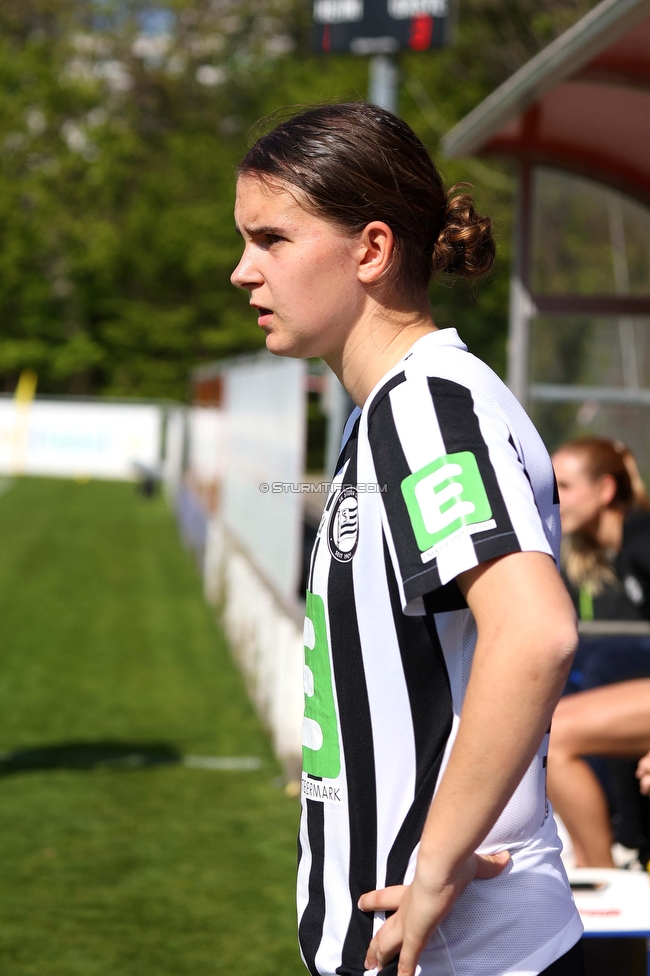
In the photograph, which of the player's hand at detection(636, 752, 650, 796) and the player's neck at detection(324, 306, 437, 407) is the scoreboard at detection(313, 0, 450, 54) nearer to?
the player's hand at detection(636, 752, 650, 796)

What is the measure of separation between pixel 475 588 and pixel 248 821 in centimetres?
426

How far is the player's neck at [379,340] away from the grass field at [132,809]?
280 centimetres

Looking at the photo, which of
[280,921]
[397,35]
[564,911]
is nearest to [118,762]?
[280,921]

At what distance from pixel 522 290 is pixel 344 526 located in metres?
4.53

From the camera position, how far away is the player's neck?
1.51 metres

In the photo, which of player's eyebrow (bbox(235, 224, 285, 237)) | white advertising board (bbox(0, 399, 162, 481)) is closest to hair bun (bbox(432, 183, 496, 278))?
player's eyebrow (bbox(235, 224, 285, 237))

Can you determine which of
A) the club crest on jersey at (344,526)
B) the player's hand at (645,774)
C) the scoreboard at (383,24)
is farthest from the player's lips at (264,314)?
the scoreboard at (383,24)

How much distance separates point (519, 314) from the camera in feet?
18.9

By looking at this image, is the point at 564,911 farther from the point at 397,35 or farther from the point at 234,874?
the point at 397,35

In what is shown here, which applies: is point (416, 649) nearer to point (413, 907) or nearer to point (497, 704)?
point (497, 704)

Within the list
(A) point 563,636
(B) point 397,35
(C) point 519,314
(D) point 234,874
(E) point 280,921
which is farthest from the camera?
(B) point 397,35

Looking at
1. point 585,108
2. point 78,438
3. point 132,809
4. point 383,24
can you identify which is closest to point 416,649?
point 585,108

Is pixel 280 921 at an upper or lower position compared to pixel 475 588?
lower

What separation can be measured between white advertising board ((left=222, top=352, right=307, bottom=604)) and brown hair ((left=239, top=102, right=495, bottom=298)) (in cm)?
278
